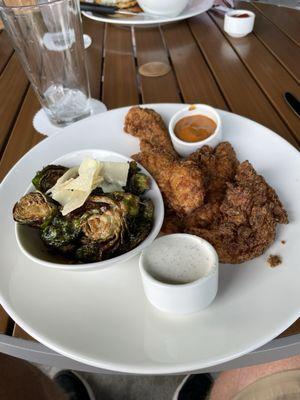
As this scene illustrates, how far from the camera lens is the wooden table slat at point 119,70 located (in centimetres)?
187

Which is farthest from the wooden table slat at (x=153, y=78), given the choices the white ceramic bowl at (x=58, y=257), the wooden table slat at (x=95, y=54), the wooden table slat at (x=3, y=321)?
the wooden table slat at (x=3, y=321)

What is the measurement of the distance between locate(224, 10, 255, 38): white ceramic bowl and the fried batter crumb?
1.77 metres

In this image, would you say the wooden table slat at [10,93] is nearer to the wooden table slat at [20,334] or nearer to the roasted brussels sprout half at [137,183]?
the roasted brussels sprout half at [137,183]

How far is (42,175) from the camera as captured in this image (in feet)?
3.86

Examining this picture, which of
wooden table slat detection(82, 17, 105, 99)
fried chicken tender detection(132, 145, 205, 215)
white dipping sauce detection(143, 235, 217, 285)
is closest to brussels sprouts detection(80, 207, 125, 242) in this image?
white dipping sauce detection(143, 235, 217, 285)

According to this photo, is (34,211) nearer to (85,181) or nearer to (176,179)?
(85,181)

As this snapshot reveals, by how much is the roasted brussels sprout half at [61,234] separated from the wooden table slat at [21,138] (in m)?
0.50

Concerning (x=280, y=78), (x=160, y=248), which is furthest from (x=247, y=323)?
(x=280, y=78)

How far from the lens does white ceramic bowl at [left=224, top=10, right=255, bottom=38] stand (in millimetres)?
2232

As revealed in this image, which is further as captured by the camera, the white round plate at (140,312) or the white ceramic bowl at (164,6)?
the white ceramic bowl at (164,6)

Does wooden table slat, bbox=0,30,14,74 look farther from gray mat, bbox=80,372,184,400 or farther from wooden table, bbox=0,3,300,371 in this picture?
gray mat, bbox=80,372,184,400

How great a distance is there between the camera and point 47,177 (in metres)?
1.18

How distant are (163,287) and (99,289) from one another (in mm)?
212

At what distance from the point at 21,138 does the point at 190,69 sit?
1.03 metres
